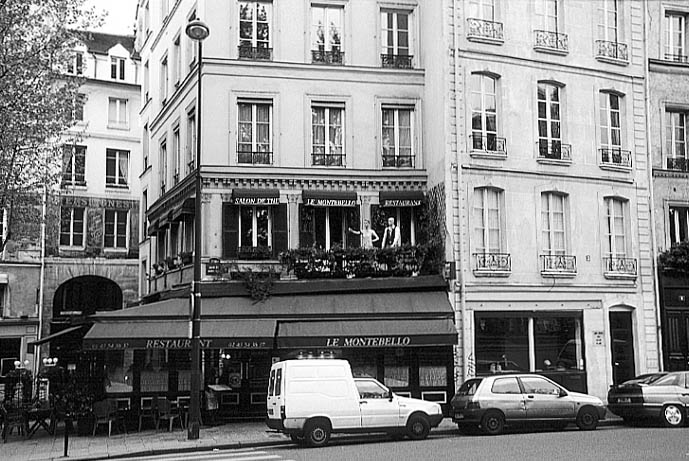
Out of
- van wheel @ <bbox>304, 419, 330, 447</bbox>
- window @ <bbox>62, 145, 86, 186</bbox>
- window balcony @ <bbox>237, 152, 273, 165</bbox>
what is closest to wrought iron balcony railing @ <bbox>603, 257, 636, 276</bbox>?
window balcony @ <bbox>237, 152, 273, 165</bbox>

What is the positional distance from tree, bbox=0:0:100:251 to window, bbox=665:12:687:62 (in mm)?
18734

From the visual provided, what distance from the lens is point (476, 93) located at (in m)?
25.0

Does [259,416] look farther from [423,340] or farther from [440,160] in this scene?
[440,160]

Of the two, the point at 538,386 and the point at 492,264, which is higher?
the point at 492,264

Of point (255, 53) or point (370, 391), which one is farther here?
point (255, 53)

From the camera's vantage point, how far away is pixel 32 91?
22.0 metres

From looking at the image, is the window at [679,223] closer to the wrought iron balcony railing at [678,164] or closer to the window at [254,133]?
the wrought iron balcony railing at [678,164]

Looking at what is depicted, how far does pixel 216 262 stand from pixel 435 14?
9797 millimetres

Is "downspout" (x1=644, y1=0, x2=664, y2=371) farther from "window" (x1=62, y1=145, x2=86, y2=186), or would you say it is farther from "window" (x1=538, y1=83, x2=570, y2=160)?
"window" (x1=62, y1=145, x2=86, y2=186)

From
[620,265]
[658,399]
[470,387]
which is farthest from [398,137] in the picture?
[658,399]

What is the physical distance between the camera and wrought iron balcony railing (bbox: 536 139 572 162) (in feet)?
Result: 83.7

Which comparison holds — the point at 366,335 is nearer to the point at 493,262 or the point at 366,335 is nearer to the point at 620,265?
the point at 493,262

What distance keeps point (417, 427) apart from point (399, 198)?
26.7ft

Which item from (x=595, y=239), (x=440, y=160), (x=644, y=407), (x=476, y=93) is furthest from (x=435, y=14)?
(x=644, y=407)
